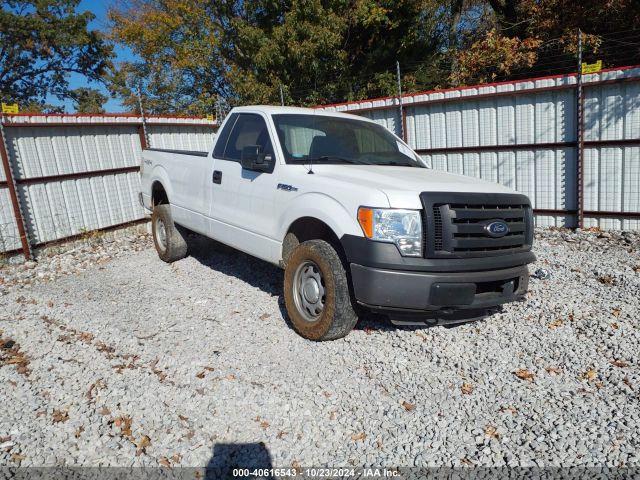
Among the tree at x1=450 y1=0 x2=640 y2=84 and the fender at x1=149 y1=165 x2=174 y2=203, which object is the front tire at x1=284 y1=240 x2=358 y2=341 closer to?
the fender at x1=149 y1=165 x2=174 y2=203

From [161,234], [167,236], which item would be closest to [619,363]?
[167,236]

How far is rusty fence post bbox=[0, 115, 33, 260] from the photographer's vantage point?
719cm

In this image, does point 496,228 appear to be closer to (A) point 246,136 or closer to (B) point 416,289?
(B) point 416,289

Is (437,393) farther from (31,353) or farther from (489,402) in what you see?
(31,353)

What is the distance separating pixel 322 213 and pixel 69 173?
21.4ft

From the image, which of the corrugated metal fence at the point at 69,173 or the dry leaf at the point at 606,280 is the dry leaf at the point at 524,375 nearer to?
the dry leaf at the point at 606,280

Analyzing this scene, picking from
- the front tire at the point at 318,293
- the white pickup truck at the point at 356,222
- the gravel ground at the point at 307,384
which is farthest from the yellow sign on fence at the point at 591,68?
the front tire at the point at 318,293

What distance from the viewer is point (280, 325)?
4598mm

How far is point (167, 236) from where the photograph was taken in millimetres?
6680

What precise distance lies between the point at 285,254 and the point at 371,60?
636 inches

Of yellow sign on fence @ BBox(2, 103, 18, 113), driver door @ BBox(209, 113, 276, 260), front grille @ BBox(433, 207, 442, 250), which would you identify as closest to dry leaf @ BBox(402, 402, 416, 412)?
front grille @ BBox(433, 207, 442, 250)

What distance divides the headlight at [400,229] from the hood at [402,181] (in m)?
0.07

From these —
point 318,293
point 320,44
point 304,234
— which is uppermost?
point 320,44

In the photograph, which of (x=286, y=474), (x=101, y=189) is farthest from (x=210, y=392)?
(x=101, y=189)
